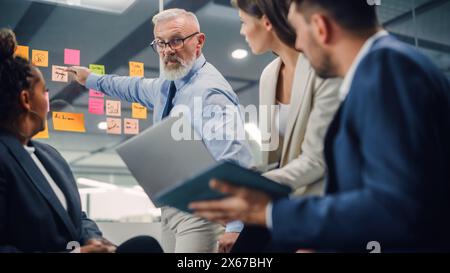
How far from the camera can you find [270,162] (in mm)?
1912

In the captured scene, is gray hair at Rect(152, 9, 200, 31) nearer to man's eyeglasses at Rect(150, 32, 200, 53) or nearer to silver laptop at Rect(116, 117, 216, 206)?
man's eyeglasses at Rect(150, 32, 200, 53)

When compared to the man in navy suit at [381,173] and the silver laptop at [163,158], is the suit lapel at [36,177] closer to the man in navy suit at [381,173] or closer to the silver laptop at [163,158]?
the silver laptop at [163,158]

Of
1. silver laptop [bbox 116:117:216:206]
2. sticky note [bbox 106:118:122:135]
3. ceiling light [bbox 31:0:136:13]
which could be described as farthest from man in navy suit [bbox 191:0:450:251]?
ceiling light [bbox 31:0:136:13]

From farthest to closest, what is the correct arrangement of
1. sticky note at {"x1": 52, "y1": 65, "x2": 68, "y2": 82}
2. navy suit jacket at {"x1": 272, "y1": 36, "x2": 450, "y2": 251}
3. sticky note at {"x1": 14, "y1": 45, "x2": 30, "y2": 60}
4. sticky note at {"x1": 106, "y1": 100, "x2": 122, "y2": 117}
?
sticky note at {"x1": 106, "y1": 100, "x2": 122, "y2": 117} < sticky note at {"x1": 52, "y1": 65, "x2": 68, "y2": 82} < sticky note at {"x1": 14, "y1": 45, "x2": 30, "y2": 60} < navy suit jacket at {"x1": 272, "y1": 36, "x2": 450, "y2": 251}

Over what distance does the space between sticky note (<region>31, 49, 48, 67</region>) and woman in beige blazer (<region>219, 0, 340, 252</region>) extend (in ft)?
2.43

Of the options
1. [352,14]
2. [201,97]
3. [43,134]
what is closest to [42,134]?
[43,134]

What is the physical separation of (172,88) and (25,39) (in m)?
0.56

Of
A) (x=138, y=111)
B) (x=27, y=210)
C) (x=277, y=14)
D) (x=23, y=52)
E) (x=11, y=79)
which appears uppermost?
(x=277, y=14)

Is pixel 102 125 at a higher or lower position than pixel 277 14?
lower

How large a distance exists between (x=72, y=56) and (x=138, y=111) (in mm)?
333

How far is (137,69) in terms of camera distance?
7.11 ft

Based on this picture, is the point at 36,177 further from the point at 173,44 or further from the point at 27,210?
the point at 173,44

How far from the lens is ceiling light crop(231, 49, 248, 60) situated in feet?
6.94

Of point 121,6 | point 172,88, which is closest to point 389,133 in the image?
point 172,88
